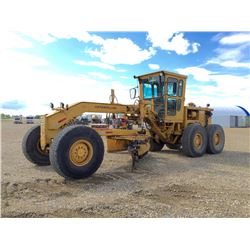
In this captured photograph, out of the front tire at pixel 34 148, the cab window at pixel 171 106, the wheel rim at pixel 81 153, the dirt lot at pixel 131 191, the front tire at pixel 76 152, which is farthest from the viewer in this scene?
the cab window at pixel 171 106

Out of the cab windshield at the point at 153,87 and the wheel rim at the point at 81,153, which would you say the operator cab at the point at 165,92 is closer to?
the cab windshield at the point at 153,87

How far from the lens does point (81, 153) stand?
5.74m

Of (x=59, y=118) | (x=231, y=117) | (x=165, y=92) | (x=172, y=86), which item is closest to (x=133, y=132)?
(x=59, y=118)

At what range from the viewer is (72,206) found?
14.1 ft

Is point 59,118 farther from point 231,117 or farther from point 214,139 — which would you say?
point 231,117

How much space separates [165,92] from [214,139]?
9.87ft

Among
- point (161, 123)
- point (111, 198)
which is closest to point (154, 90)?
point (161, 123)

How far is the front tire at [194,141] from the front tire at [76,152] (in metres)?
4.07

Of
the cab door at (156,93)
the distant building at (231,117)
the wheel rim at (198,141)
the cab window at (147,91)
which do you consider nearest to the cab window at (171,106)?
the cab door at (156,93)

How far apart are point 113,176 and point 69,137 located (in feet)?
5.06

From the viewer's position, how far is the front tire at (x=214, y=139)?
10304 mm

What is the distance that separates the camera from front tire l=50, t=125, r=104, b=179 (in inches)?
213

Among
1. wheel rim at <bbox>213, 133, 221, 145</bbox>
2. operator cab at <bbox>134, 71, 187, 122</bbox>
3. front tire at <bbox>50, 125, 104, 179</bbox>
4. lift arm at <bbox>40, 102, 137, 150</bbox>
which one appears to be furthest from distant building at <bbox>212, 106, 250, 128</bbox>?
front tire at <bbox>50, 125, 104, 179</bbox>

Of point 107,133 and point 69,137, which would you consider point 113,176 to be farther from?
point 69,137
